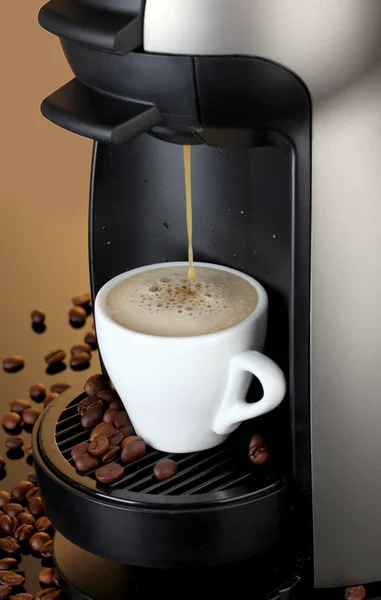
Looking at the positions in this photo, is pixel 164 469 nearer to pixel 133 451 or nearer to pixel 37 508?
pixel 133 451

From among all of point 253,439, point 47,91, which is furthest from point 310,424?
point 47,91

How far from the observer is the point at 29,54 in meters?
1.53

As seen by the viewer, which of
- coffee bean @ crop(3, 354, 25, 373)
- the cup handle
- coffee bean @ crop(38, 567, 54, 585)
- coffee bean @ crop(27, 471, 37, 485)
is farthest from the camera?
coffee bean @ crop(3, 354, 25, 373)

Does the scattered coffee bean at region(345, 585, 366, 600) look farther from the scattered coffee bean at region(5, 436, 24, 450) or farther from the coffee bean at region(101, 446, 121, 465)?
the scattered coffee bean at region(5, 436, 24, 450)

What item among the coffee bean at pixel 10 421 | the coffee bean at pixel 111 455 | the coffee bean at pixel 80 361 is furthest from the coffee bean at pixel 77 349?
the coffee bean at pixel 111 455

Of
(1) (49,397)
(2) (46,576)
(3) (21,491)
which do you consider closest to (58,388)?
(1) (49,397)

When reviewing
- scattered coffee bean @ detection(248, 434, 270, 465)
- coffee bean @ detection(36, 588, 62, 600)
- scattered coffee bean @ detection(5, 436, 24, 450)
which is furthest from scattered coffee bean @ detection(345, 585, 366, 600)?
scattered coffee bean @ detection(5, 436, 24, 450)

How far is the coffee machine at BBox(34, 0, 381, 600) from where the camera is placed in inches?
23.3

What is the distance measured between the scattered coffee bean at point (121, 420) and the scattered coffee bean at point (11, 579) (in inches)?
5.5

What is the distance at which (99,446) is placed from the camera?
2.46 feet

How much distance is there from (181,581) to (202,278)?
223 millimetres

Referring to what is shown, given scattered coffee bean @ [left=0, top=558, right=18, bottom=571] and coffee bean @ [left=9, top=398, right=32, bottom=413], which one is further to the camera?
coffee bean @ [left=9, top=398, right=32, bottom=413]

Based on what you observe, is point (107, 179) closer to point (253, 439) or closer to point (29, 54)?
point (253, 439)

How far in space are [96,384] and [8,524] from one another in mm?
145
